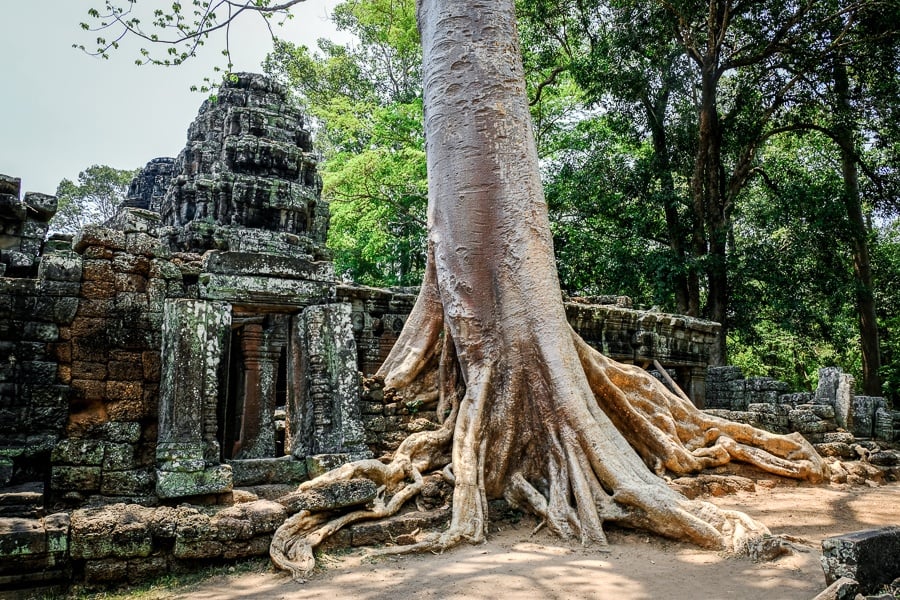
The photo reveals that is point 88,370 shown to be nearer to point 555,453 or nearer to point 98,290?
point 98,290

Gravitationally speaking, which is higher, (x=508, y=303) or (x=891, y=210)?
(x=891, y=210)

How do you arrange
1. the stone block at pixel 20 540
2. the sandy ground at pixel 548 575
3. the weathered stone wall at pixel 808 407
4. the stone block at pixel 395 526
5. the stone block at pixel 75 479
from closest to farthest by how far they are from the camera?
the stone block at pixel 20 540
the sandy ground at pixel 548 575
the stone block at pixel 395 526
the stone block at pixel 75 479
the weathered stone wall at pixel 808 407

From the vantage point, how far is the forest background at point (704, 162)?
12.0 m

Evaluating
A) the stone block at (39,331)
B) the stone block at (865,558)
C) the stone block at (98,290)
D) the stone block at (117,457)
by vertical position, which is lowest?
the stone block at (865,558)

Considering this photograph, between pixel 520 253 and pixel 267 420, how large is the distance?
6.18 meters

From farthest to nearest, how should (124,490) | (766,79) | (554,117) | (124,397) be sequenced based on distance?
(554,117), (766,79), (124,397), (124,490)

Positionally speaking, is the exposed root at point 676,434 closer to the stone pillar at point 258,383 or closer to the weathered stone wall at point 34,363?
the weathered stone wall at point 34,363

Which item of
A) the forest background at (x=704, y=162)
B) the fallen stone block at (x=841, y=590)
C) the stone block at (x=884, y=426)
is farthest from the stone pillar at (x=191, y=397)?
the stone block at (x=884, y=426)

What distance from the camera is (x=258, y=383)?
10.2 metres

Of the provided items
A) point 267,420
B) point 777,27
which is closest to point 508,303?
point 267,420

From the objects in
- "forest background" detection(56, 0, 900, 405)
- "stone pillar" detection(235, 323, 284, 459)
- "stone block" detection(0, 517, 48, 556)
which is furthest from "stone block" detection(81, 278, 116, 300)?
"forest background" detection(56, 0, 900, 405)

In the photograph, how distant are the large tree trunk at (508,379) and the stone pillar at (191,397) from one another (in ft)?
3.22

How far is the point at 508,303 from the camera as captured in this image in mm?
5148

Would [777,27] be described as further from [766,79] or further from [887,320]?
[887,320]
